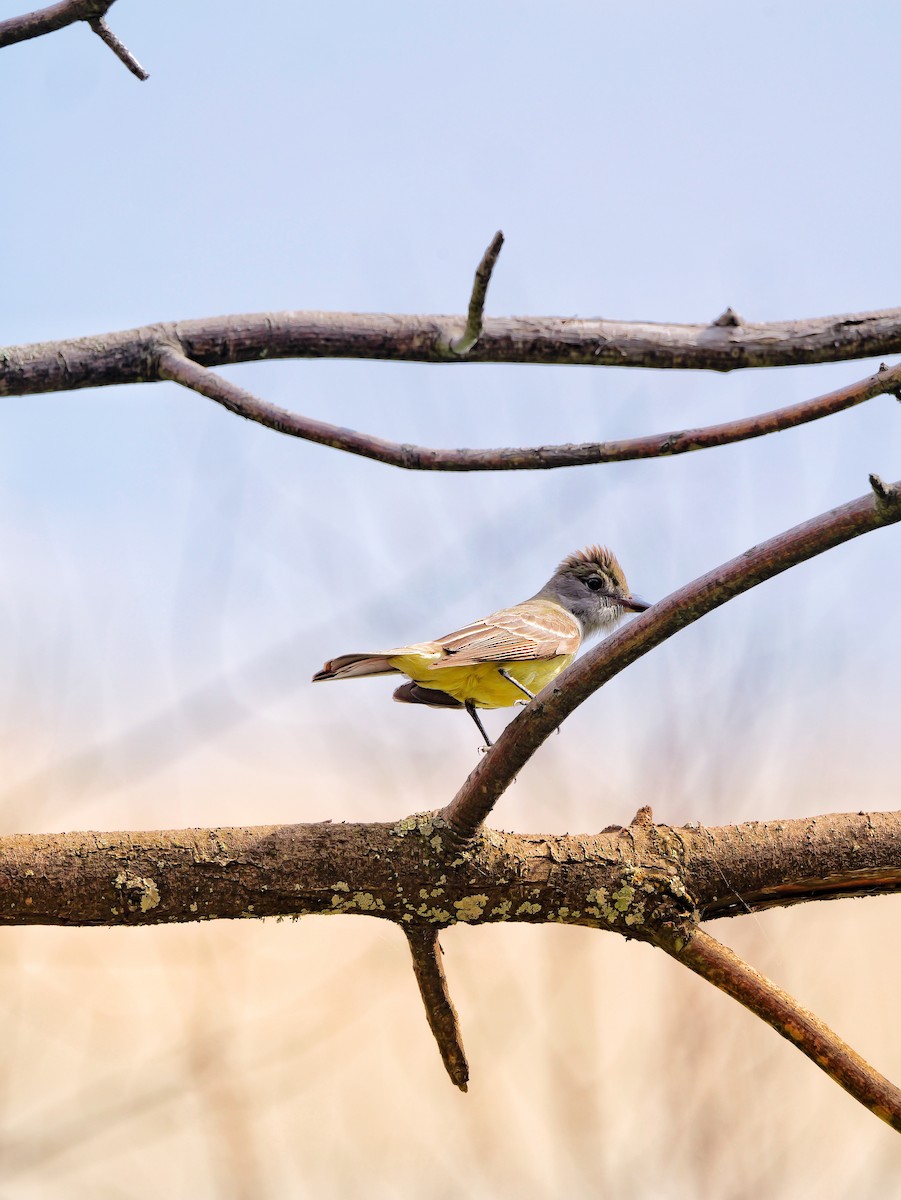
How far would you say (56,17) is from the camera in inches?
95.3

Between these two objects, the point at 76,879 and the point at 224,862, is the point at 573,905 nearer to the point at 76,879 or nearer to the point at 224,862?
the point at 224,862

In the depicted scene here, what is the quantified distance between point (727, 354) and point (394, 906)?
140 centimetres

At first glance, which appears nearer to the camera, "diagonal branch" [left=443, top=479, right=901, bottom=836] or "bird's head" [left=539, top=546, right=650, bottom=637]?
"diagonal branch" [left=443, top=479, right=901, bottom=836]

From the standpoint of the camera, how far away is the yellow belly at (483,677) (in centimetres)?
357

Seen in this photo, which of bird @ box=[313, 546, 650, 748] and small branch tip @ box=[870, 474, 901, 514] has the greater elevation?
bird @ box=[313, 546, 650, 748]

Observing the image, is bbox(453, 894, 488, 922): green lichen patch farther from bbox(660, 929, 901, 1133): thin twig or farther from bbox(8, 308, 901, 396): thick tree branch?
bbox(8, 308, 901, 396): thick tree branch

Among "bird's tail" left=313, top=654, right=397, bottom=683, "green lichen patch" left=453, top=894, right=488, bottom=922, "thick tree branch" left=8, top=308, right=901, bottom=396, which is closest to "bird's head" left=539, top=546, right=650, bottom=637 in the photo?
"bird's tail" left=313, top=654, right=397, bottom=683

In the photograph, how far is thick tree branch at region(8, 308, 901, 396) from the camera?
2.20 m

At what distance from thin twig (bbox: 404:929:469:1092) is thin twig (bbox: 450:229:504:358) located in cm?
132

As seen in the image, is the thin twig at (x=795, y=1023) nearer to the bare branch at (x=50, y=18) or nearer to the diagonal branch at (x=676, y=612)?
the diagonal branch at (x=676, y=612)

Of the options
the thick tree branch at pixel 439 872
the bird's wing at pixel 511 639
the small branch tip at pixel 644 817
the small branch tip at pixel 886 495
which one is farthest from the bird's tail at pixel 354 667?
the small branch tip at pixel 886 495

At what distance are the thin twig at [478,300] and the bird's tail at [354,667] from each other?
1.33 m

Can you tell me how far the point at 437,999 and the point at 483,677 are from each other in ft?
4.34

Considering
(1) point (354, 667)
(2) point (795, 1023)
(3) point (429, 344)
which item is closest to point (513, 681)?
(1) point (354, 667)
